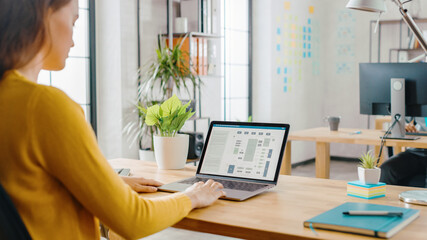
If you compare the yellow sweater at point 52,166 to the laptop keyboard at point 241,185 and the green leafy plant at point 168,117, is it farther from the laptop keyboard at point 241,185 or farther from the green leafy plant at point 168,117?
the green leafy plant at point 168,117

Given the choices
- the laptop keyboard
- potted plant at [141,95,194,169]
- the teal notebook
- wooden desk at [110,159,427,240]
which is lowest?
wooden desk at [110,159,427,240]

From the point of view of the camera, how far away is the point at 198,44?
4.38 metres

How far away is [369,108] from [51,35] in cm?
287

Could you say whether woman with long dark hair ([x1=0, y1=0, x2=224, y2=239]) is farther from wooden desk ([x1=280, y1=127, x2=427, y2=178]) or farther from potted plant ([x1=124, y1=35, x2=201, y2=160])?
potted plant ([x1=124, y1=35, x2=201, y2=160])

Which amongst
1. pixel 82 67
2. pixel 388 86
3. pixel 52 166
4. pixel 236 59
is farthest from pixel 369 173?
pixel 236 59

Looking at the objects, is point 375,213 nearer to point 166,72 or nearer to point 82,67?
point 166,72

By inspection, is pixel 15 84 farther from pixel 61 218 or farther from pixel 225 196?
pixel 225 196

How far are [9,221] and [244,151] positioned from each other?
1013 mm

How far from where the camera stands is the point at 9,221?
1.03 meters

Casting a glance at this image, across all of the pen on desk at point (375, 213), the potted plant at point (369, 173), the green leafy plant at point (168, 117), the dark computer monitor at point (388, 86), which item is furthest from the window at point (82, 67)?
the pen on desk at point (375, 213)

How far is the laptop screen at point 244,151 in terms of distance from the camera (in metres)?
1.84

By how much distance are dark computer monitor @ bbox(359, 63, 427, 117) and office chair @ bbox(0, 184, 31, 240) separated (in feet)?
9.51

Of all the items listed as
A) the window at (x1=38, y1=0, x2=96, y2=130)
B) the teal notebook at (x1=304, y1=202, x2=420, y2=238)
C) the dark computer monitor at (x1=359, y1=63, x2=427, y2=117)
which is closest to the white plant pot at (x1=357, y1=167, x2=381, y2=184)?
the teal notebook at (x1=304, y1=202, x2=420, y2=238)

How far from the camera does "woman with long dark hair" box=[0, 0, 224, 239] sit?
1075 millimetres
